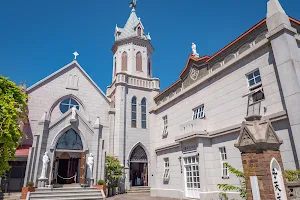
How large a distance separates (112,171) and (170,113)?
308 inches

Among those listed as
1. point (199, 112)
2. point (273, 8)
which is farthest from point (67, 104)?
point (273, 8)

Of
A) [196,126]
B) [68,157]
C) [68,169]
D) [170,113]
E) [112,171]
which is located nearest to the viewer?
Result: [196,126]

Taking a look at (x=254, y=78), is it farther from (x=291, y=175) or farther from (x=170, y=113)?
(x=170, y=113)

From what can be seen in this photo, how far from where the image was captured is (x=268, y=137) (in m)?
4.77

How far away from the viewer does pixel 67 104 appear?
22422 millimetres

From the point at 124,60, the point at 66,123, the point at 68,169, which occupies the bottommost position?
the point at 68,169

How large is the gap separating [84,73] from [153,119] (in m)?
9.73

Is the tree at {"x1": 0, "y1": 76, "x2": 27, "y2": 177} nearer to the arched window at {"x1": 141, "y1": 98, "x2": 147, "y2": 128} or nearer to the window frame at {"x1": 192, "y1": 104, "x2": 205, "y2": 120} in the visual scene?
the window frame at {"x1": 192, "y1": 104, "x2": 205, "y2": 120}

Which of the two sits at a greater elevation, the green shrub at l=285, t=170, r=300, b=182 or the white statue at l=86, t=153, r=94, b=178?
the white statue at l=86, t=153, r=94, b=178

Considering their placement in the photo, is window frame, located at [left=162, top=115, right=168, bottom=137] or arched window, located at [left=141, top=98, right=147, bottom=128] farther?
arched window, located at [left=141, top=98, right=147, bottom=128]

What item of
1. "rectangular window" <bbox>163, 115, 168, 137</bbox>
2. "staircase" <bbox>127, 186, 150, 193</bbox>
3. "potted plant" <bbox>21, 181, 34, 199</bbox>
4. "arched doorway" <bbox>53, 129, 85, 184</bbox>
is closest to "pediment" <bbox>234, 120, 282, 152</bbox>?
"rectangular window" <bbox>163, 115, 168, 137</bbox>

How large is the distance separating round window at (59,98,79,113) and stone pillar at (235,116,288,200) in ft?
66.3

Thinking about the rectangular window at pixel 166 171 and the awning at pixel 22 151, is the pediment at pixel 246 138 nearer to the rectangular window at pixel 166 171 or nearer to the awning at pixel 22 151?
Result: the rectangular window at pixel 166 171

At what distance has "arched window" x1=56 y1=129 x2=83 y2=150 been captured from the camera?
740 inches
